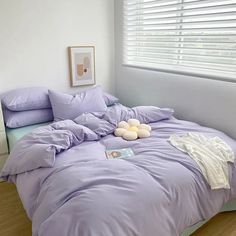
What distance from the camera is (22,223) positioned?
169cm

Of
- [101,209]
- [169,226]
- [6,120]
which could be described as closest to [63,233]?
[101,209]

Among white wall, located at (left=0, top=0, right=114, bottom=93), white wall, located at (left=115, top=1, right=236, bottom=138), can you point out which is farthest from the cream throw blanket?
white wall, located at (left=0, top=0, right=114, bottom=93)

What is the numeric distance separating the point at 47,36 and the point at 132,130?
1440 millimetres

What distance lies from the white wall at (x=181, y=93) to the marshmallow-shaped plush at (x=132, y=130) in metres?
0.57

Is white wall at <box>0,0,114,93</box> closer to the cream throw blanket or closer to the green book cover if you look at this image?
the green book cover

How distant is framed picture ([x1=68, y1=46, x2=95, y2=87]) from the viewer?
2.70 m

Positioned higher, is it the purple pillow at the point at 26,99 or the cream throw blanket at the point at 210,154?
the purple pillow at the point at 26,99

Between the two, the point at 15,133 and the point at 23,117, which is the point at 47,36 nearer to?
the point at 23,117

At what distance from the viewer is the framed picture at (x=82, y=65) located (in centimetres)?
270

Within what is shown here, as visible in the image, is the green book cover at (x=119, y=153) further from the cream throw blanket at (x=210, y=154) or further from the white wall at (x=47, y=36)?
the white wall at (x=47, y=36)

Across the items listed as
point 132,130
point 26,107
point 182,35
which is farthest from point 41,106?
point 182,35

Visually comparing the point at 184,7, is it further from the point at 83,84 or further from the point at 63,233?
the point at 63,233

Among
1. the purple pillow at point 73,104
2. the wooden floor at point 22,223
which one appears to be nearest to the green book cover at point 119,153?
the wooden floor at point 22,223

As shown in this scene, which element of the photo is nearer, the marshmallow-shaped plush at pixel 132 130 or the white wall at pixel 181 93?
the marshmallow-shaped plush at pixel 132 130
